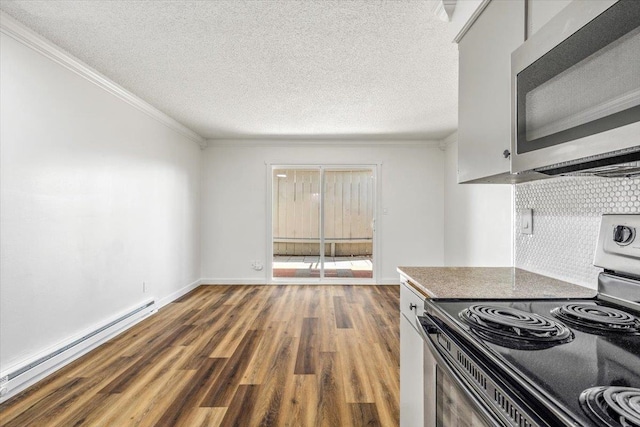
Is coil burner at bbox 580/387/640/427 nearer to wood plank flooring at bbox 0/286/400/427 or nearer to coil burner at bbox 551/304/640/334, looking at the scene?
coil burner at bbox 551/304/640/334

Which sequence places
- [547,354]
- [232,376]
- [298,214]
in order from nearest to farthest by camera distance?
1. [547,354]
2. [232,376]
3. [298,214]

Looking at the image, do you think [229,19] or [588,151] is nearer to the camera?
[588,151]

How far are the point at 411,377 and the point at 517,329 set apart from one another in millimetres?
805

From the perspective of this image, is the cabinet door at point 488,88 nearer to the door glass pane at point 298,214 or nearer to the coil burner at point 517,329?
the coil burner at point 517,329

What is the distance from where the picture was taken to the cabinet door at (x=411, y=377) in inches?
54.3

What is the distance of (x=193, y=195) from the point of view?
17.2 feet

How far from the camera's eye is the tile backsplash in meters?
1.21

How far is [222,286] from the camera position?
17.9ft

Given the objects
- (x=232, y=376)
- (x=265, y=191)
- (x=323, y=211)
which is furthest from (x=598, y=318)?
(x=265, y=191)

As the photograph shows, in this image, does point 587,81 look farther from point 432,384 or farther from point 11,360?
point 11,360

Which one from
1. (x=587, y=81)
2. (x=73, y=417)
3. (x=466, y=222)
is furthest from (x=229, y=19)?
(x=466, y=222)

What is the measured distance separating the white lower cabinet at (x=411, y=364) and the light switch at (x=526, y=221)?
2.27 ft

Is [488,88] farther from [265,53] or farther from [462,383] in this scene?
[265,53]

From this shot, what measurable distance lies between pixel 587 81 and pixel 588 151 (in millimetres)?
198
